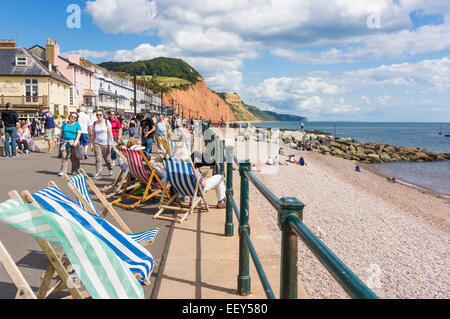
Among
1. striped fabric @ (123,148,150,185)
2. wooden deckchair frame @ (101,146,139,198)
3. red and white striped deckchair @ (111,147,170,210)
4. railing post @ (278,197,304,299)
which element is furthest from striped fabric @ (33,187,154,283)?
wooden deckchair frame @ (101,146,139,198)

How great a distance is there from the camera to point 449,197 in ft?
71.8

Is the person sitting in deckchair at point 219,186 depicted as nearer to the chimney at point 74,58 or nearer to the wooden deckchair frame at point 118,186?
the wooden deckchair frame at point 118,186

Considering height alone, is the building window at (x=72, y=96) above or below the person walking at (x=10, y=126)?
above

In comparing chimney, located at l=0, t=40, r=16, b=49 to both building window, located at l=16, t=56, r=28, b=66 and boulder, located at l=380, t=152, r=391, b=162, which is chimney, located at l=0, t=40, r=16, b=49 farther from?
boulder, located at l=380, t=152, r=391, b=162

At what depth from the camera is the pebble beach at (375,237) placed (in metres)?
6.44

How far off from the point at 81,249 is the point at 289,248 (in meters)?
1.11

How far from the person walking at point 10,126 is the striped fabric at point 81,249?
43.9 feet

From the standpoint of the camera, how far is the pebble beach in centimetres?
644

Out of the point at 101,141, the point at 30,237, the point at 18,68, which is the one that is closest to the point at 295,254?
the point at 30,237

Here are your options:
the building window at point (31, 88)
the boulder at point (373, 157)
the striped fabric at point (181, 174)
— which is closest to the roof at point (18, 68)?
the building window at point (31, 88)

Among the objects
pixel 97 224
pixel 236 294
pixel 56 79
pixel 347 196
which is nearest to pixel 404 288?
pixel 236 294

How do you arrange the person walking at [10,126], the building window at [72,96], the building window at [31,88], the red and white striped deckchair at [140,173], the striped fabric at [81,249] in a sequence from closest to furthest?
1. the striped fabric at [81,249]
2. the red and white striped deckchair at [140,173]
3. the person walking at [10,126]
4. the building window at [31,88]
5. the building window at [72,96]
